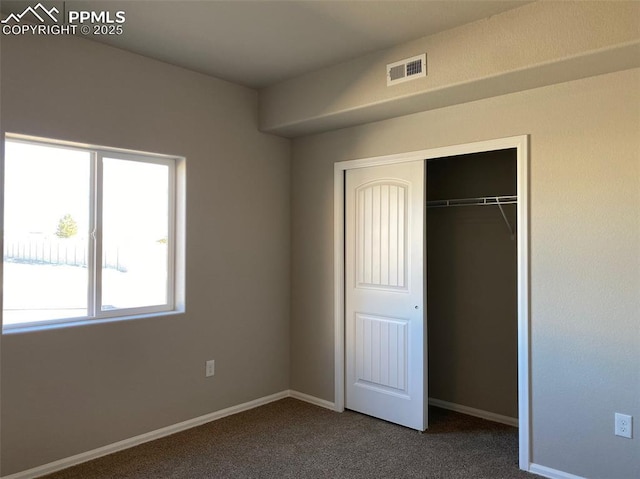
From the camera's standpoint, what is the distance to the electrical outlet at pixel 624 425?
2482mm

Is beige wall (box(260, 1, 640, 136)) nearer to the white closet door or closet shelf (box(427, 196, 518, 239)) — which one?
the white closet door

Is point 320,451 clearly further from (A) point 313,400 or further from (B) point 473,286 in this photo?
(B) point 473,286

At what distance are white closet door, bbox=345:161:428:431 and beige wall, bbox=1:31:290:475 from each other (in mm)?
703

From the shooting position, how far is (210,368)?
3629 millimetres

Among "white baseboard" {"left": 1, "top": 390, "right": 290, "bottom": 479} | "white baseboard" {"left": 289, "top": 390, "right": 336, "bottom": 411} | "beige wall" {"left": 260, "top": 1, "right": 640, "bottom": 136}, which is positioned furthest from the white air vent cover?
"white baseboard" {"left": 1, "top": 390, "right": 290, "bottom": 479}

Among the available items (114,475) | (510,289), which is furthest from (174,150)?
(510,289)

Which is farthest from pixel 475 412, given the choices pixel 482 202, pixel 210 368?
pixel 210 368

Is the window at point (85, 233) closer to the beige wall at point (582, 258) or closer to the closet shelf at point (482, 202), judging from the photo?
the closet shelf at point (482, 202)

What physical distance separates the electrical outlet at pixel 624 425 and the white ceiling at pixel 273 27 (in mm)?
2238
